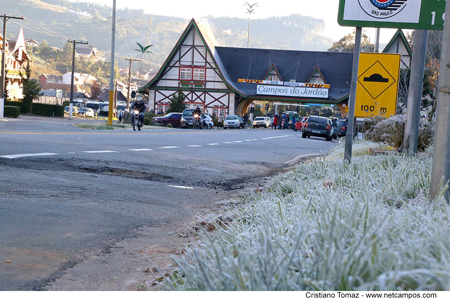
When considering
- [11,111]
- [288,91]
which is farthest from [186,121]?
[288,91]

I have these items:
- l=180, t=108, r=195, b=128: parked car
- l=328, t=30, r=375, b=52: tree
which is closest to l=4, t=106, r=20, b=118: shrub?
l=180, t=108, r=195, b=128: parked car

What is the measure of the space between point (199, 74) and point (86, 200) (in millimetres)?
60825

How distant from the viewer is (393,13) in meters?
9.38

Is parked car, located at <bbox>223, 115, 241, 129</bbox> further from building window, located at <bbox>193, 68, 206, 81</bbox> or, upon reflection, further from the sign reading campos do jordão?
the sign reading campos do jordão

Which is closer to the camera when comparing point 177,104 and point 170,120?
point 170,120

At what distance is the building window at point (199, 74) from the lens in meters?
66.5

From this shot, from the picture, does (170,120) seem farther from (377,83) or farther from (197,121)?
(377,83)

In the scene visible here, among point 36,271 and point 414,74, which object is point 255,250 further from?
point 414,74

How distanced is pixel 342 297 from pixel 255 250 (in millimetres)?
760

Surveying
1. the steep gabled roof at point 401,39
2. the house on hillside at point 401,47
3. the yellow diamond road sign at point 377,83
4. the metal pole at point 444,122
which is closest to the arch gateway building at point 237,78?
the house on hillside at point 401,47

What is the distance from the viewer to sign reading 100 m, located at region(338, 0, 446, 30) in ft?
29.8

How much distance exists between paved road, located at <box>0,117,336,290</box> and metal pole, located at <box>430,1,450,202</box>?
7.09 ft

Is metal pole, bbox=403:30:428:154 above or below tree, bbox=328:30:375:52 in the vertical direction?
below

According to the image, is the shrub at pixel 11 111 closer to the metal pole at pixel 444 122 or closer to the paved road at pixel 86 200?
the paved road at pixel 86 200
